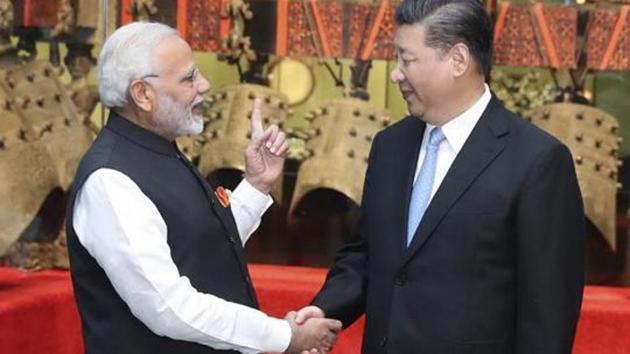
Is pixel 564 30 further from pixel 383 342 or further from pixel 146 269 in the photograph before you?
pixel 146 269

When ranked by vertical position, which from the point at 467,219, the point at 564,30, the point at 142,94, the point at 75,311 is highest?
the point at 564,30

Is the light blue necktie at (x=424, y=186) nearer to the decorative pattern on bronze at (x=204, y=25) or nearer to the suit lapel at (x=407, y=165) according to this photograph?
the suit lapel at (x=407, y=165)

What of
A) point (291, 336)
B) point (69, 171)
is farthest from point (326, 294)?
point (69, 171)

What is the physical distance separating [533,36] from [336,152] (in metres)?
0.97

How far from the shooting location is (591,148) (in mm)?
5207

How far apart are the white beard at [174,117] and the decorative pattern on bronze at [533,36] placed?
2.23 metres

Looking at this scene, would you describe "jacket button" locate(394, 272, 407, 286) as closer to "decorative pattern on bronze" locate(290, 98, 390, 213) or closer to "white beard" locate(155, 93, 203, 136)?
"white beard" locate(155, 93, 203, 136)

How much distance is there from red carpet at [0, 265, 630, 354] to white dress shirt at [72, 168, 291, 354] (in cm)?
193

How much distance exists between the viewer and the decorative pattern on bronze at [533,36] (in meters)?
5.14

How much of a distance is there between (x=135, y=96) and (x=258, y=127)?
60 cm

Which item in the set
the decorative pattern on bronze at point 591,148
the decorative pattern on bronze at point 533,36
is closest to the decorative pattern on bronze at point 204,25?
the decorative pattern on bronze at point 533,36

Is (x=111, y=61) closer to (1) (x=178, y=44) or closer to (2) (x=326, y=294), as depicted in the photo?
(1) (x=178, y=44)

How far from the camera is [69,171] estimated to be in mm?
5500

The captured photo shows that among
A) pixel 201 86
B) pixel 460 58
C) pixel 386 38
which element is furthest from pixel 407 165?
pixel 386 38
